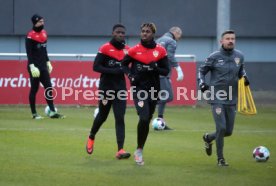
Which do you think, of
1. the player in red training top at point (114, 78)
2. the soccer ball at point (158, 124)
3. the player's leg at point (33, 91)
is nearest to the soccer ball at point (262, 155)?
the player in red training top at point (114, 78)

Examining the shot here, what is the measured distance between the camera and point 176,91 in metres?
24.7

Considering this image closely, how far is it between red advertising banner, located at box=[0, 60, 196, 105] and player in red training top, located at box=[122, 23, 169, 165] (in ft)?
38.8

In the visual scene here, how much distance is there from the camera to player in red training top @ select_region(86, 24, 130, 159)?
1294 centimetres

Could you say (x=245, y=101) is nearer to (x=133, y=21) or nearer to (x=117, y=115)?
(x=117, y=115)

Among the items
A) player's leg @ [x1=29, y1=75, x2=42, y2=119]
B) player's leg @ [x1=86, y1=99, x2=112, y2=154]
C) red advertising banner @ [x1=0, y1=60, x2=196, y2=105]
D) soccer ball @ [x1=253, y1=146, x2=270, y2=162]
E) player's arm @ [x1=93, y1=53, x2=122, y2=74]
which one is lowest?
red advertising banner @ [x1=0, y1=60, x2=196, y2=105]

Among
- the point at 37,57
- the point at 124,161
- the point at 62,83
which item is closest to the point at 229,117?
the point at 124,161

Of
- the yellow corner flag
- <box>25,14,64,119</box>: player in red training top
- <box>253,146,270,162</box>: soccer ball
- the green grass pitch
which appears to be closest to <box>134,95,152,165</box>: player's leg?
the green grass pitch

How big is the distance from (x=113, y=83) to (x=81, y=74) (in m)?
11.3

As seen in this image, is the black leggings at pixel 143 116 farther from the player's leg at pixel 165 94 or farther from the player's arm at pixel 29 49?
the player's arm at pixel 29 49

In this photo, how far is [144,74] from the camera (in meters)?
12.2

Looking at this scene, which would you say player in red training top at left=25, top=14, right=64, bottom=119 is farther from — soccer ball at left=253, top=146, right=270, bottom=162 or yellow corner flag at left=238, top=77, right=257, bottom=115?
soccer ball at left=253, top=146, right=270, bottom=162

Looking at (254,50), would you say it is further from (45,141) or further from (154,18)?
(45,141)

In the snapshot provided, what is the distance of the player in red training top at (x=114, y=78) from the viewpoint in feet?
42.4

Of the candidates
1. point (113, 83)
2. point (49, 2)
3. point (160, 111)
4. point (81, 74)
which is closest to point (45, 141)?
point (113, 83)
